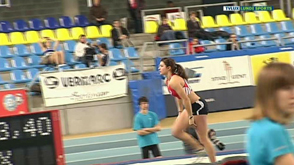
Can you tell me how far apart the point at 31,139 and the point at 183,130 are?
2376mm

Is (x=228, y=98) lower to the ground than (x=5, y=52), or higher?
lower

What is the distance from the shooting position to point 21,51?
1639cm

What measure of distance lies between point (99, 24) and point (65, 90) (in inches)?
197

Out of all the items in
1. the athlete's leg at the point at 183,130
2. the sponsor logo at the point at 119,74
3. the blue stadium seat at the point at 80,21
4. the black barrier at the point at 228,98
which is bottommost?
the black barrier at the point at 228,98

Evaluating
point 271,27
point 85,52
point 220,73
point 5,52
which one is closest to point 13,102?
point 85,52

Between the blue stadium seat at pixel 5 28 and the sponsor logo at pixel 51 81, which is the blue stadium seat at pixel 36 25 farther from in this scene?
the sponsor logo at pixel 51 81

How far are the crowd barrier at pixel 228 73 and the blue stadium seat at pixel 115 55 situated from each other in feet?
5.53

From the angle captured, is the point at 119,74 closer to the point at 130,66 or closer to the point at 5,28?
the point at 130,66

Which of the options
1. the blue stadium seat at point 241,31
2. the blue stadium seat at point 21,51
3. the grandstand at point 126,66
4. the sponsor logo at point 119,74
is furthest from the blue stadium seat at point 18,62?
the blue stadium seat at point 241,31

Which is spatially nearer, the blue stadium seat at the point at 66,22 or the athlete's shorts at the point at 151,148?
the athlete's shorts at the point at 151,148

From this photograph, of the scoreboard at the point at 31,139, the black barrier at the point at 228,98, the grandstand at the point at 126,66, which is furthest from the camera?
the black barrier at the point at 228,98

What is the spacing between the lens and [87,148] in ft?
38.8

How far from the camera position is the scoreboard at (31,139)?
6527 millimetres

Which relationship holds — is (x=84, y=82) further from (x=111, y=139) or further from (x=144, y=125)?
(x=144, y=125)
